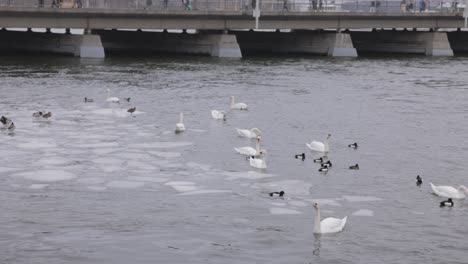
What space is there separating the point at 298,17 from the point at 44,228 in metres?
63.2

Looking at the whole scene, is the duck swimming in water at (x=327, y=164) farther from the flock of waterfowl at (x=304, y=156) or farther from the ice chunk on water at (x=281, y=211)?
the ice chunk on water at (x=281, y=211)

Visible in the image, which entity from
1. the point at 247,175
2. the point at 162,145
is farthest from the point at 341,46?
the point at 247,175

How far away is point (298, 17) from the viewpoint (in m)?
85.6

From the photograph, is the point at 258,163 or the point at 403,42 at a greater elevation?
the point at 258,163

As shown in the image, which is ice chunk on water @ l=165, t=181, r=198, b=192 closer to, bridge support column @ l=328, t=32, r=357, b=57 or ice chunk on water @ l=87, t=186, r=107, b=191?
ice chunk on water @ l=87, t=186, r=107, b=191

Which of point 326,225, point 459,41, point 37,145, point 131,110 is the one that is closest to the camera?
point 326,225

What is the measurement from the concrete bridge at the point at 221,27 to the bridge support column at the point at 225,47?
8 cm

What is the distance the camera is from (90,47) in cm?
7550

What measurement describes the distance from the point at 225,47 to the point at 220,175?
51.5 m

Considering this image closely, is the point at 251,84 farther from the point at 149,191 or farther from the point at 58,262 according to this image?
the point at 58,262

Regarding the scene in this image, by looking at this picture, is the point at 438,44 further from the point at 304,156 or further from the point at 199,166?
the point at 199,166

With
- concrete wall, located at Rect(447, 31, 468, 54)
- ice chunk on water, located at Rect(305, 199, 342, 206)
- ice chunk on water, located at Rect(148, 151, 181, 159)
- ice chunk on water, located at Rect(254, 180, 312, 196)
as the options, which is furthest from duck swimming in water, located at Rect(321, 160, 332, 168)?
concrete wall, located at Rect(447, 31, 468, 54)

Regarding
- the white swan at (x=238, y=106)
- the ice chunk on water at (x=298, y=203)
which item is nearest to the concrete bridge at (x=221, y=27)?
the white swan at (x=238, y=106)

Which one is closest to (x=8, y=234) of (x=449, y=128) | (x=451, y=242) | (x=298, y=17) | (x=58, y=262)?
(x=58, y=262)
